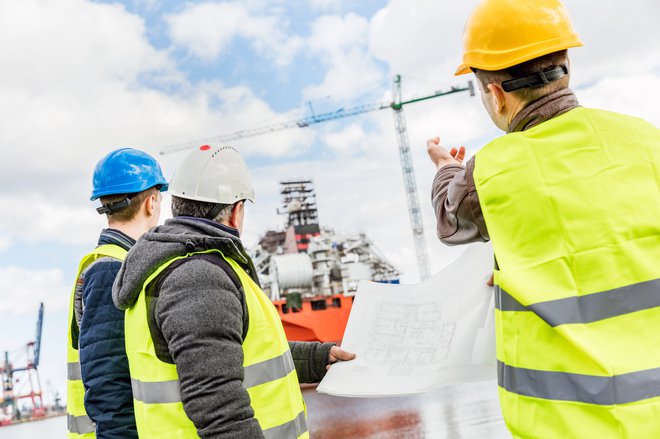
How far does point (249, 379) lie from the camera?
169 centimetres

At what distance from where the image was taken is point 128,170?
275 centimetres

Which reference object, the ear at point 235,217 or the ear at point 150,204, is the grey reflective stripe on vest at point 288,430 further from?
the ear at point 150,204

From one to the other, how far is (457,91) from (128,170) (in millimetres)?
61755

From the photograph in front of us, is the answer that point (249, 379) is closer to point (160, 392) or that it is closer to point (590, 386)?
point (160, 392)

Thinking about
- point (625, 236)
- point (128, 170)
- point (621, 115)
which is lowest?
point (625, 236)

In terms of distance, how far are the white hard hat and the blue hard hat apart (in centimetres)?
82

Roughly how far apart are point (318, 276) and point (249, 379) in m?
27.0

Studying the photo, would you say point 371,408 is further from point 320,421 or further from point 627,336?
point 627,336

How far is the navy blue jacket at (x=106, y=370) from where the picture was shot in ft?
7.13

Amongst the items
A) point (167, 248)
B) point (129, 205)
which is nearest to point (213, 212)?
point (167, 248)

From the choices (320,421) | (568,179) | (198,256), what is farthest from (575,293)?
(320,421)

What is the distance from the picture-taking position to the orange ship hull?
73.8 ft

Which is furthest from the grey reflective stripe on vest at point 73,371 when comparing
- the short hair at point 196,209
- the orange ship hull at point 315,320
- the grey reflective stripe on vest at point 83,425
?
the orange ship hull at point 315,320

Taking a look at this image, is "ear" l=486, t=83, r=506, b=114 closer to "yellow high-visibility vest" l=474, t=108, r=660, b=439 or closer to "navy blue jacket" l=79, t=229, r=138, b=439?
"yellow high-visibility vest" l=474, t=108, r=660, b=439
